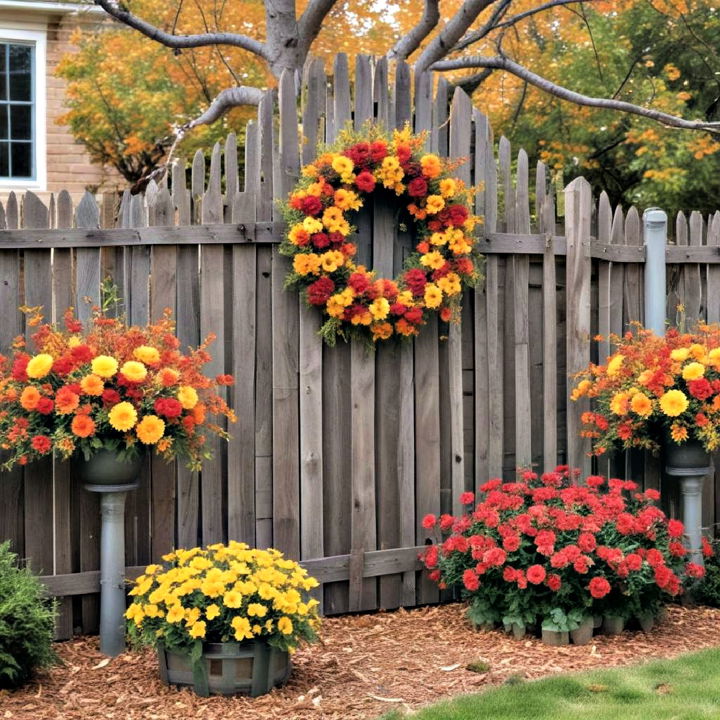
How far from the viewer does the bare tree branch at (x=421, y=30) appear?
9617 mm

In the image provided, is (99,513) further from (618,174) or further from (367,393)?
(618,174)

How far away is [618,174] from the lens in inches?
555

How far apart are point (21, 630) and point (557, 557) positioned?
2253 mm

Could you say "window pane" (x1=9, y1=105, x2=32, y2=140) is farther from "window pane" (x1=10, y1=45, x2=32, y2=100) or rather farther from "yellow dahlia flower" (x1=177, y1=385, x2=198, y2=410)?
"yellow dahlia flower" (x1=177, y1=385, x2=198, y2=410)

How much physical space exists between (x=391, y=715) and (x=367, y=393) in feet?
6.15

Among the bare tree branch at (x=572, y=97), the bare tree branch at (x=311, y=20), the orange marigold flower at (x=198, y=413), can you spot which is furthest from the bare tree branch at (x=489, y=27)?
the orange marigold flower at (x=198, y=413)

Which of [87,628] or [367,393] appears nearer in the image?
[87,628]

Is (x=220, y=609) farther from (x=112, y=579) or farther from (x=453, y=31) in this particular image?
(x=453, y=31)

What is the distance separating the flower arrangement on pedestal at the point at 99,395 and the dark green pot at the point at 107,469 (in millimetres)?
35

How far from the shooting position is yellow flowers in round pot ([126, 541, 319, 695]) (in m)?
4.05

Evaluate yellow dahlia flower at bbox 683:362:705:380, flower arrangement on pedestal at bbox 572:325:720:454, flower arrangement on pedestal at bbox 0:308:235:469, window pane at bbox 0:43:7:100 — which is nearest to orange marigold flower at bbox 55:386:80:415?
A: flower arrangement on pedestal at bbox 0:308:235:469

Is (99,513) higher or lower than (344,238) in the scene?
lower

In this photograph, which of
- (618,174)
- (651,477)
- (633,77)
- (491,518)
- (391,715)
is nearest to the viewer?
(391,715)

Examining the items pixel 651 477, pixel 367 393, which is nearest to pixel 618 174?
pixel 651 477
